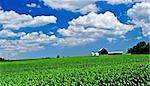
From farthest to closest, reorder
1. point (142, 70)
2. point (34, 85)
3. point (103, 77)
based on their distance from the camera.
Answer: point (142, 70)
point (103, 77)
point (34, 85)

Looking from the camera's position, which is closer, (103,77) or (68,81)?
(68,81)

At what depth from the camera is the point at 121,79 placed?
14.2 metres

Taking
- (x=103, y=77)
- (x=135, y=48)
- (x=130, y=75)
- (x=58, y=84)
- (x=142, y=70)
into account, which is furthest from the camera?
(x=135, y=48)

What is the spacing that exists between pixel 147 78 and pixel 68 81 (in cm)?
396

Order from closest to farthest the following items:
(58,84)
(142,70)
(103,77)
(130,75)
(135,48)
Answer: (58,84), (103,77), (130,75), (142,70), (135,48)

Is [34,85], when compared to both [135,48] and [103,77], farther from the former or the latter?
[135,48]

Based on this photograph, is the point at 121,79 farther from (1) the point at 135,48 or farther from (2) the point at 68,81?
(1) the point at 135,48

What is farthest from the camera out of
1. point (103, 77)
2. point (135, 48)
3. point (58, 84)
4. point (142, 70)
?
point (135, 48)

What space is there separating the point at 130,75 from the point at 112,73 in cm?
75

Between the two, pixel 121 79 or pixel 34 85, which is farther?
pixel 121 79

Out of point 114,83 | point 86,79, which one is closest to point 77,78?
point 86,79

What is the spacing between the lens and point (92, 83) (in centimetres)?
1295

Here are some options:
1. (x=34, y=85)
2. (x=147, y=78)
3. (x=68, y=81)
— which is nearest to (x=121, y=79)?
(x=147, y=78)

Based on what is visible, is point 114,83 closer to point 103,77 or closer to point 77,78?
point 103,77
